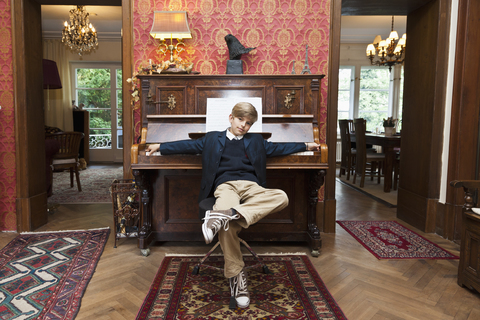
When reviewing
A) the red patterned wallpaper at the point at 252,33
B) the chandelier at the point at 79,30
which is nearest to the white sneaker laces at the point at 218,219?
the red patterned wallpaper at the point at 252,33

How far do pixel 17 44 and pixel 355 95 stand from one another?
6.67m

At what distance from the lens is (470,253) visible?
2.07 meters

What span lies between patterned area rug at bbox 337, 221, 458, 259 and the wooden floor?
0.09 m

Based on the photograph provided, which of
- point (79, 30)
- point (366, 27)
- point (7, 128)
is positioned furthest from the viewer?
point (366, 27)

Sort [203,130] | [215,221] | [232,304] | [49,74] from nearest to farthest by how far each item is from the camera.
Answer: [215,221]
[232,304]
[203,130]
[49,74]

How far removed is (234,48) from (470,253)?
2242 mm

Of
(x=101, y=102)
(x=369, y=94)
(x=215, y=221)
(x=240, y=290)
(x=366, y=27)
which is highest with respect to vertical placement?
(x=366, y=27)

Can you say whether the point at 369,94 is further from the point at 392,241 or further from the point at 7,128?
the point at 7,128

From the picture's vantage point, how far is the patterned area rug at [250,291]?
183cm

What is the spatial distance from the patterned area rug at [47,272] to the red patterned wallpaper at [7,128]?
0.34m

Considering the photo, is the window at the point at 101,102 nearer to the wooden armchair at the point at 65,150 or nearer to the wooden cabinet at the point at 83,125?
the wooden cabinet at the point at 83,125

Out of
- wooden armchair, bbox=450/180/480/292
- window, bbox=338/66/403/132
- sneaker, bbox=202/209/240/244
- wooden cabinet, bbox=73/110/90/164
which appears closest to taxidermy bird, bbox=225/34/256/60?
sneaker, bbox=202/209/240/244

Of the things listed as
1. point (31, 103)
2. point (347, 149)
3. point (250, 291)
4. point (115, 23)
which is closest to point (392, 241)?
point (250, 291)

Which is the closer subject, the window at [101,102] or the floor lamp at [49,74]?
the floor lamp at [49,74]
